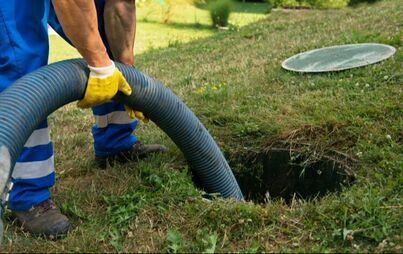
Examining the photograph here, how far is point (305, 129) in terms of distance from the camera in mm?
3686

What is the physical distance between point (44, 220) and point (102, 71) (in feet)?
2.55

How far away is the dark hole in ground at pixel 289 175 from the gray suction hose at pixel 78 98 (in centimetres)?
37

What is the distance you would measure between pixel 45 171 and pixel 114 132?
0.76 metres

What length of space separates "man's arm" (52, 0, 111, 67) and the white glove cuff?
25 mm

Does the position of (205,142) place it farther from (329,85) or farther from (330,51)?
(330,51)

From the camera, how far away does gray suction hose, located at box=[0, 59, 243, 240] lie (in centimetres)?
240

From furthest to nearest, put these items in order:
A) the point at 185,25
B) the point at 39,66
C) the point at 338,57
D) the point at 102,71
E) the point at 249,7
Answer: the point at 249,7
the point at 185,25
the point at 338,57
the point at 39,66
the point at 102,71

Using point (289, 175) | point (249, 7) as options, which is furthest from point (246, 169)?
point (249, 7)

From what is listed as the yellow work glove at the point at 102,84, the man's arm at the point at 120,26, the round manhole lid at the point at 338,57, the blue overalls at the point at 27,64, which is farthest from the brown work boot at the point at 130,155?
the round manhole lid at the point at 338,57

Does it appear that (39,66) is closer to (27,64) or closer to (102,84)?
(27,64)

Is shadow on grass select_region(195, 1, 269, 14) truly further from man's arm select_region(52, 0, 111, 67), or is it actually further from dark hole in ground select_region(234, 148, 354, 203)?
man's arm select_region(52, 0, 111, 67)

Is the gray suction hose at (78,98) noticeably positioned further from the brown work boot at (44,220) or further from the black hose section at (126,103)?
the brown work boot at (44,220)

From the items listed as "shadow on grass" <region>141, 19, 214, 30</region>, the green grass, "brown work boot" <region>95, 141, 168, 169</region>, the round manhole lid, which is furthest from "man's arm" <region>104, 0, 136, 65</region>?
"shadow on grass" <region>141, 19, 214, 30</region>

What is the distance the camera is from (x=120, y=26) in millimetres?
3227
